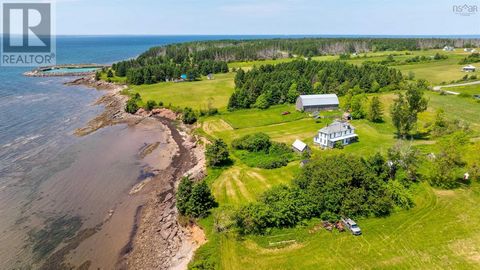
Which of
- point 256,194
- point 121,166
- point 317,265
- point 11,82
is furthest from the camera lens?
point 11,82

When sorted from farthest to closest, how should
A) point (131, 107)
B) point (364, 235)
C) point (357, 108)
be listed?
point (131, 107) < point (357, 108) < point (364, 235)

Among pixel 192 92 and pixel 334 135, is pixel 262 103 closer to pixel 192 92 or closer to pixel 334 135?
pixel 192 92

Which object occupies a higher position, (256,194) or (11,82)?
(11,82)

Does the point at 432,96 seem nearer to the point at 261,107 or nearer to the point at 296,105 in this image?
the point at 296,105

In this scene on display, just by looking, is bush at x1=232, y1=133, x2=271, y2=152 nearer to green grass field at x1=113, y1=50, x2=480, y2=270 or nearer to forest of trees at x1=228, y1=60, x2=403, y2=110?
green grass field at x1=113, y1=50, x2=480, y2=270

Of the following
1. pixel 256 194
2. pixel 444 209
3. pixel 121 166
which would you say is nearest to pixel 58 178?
pixel 121 166

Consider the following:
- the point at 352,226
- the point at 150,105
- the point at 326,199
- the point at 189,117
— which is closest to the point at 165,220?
the point at 326,199

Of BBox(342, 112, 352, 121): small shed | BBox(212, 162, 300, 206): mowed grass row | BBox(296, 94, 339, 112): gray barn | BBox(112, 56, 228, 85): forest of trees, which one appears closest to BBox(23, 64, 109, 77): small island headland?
BBox(112, 56, 228, 85): forest of trees
